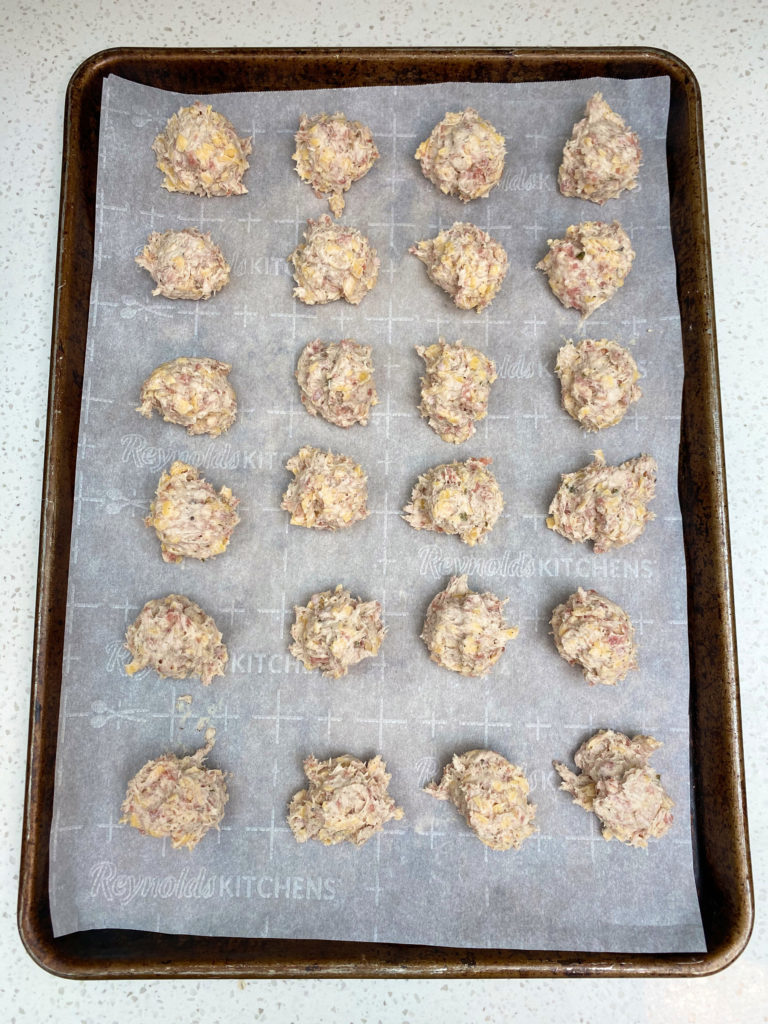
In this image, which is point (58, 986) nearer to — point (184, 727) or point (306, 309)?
point (184, 727)

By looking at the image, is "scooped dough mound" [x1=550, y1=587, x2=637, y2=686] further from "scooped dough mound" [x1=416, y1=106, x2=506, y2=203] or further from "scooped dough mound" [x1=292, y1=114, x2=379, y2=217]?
"scooped dough mound" [x1=292, y1=114, x2=379, y2=217]

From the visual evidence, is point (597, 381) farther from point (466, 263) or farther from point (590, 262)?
point (466, 263)

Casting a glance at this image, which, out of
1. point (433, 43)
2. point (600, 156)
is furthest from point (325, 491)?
point (433, 43)

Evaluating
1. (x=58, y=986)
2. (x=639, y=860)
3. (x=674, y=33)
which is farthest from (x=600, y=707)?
(x=674, y=33)

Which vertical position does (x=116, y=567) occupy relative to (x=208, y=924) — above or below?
above

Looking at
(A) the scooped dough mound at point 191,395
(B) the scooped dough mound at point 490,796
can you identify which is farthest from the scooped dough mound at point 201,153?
(B) the scooped dough mound at point 490,796

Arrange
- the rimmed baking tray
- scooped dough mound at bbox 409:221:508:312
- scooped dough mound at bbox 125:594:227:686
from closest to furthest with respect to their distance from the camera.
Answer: the rimmed baking tray
scooped dough mound at bbox 125:594:227:686
scooped dough mound at bbox 409:221:508:312

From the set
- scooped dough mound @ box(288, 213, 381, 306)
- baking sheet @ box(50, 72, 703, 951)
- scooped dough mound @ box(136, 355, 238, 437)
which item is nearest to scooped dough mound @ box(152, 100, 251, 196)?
baking sheet @ box(50, 72, 703, 951)
